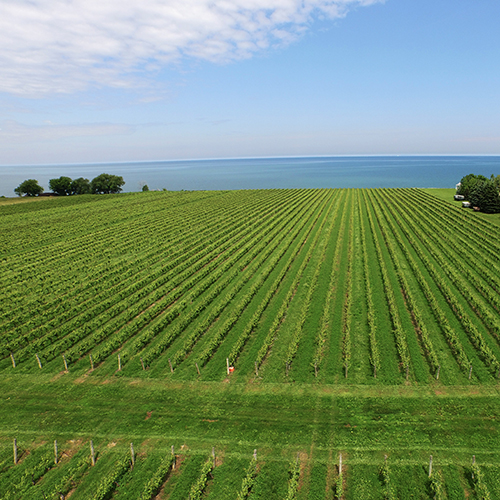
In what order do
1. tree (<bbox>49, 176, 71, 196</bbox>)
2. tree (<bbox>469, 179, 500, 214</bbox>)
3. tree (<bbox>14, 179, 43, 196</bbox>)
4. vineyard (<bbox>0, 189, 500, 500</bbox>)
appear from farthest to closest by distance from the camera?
tree (<bbox>49, 176, 71, 196</bbox>) < tree (<bbox>14, 179, 43, 196</bbox>) < tree (<bbox>469, 179, 500, 214</bbox>) < vineyard (<bbox>0, 189, 500, 500</bbox>)

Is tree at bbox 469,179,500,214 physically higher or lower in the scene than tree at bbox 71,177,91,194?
lower

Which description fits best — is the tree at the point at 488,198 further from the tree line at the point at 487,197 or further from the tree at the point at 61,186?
the tree at the point at 61,186

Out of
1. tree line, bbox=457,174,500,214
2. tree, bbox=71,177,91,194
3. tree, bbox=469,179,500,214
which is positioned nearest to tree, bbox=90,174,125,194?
tree, bbox=71,177,91,194

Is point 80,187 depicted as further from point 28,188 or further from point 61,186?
point 28,188

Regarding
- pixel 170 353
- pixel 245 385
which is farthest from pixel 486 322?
pixel 170 353

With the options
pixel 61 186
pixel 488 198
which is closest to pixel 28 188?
pixel 61 186

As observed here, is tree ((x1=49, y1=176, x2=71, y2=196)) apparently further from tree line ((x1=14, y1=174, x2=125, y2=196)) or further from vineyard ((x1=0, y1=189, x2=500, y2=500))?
vineyard ((x1=0, y1=189, x2=500, y2=500))

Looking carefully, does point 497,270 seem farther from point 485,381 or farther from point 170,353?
point 170,353
